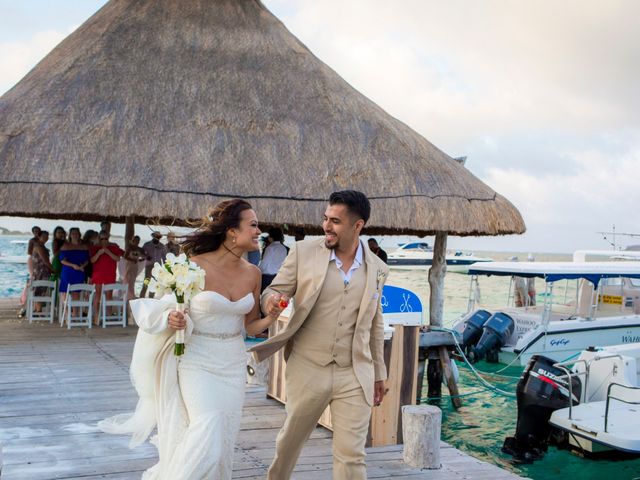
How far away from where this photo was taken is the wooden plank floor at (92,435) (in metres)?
4.99

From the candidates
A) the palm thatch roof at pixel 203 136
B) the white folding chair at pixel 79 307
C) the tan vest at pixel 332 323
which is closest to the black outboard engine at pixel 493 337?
the palm thatch roof at pixel 203 136

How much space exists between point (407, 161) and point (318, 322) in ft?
30.6

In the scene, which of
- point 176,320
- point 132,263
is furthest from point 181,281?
point 132,263

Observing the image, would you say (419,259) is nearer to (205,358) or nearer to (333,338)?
(333,338)

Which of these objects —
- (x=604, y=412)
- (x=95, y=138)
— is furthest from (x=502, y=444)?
(x=95, y=138)

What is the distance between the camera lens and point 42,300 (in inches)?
504

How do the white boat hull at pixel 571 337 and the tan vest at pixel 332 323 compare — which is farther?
the white boat hull at pixel 571 337

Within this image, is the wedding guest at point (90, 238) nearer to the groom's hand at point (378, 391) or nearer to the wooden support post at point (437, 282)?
the wooden support post at point (437, 282)

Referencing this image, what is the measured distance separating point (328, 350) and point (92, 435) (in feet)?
9.38

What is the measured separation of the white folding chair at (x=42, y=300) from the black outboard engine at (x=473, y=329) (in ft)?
28.7

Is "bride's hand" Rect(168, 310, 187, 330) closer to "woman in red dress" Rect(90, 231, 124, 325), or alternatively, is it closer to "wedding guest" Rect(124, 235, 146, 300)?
"woman in red dress" Rect(90, 231, 124, 325)

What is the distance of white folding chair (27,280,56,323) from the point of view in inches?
497

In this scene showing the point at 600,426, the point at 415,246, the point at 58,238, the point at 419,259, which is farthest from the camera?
the point at 415,246

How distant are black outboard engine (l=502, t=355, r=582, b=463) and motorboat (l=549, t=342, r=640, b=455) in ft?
0.40
